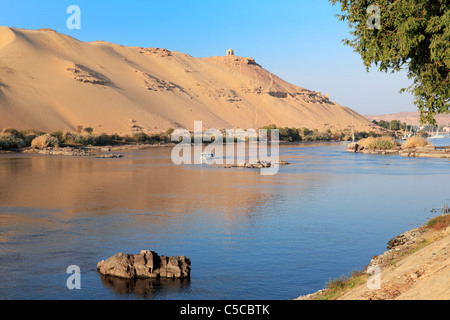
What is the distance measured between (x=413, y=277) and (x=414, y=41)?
305 inches

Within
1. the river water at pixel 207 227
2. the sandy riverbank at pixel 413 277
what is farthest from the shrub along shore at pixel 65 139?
the sandy riverbank at pixel 413 277

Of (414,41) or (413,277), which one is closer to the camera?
(413,277)

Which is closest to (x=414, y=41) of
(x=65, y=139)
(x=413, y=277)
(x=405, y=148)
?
(x=413, y=277)

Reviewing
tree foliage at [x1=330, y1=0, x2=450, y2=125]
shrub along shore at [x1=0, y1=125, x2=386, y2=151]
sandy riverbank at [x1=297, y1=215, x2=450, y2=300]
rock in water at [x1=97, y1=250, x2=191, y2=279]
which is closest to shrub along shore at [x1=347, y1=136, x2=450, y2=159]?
shrub along shore at [x1=0, y1=125, x2=386, y2=151]

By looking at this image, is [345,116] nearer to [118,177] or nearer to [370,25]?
[118,177]

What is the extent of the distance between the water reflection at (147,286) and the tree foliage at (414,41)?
906 cm

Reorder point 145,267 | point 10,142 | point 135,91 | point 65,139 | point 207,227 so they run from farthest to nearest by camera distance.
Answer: point 135,91
point 65,139
point 10,142
point 207,227
point 145,267

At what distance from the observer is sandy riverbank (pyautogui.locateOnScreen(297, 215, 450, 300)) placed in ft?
26.2

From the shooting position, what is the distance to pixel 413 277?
890cm

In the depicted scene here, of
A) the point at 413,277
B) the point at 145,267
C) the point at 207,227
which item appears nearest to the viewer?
the point at 413,277

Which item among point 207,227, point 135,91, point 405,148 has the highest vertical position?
point 135,91

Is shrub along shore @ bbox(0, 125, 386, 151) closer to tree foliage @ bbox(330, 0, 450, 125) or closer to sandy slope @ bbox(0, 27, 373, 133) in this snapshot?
sandy slope @ bbox(0, 27, 373, 133)

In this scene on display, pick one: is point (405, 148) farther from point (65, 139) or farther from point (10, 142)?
point (10, 142)
